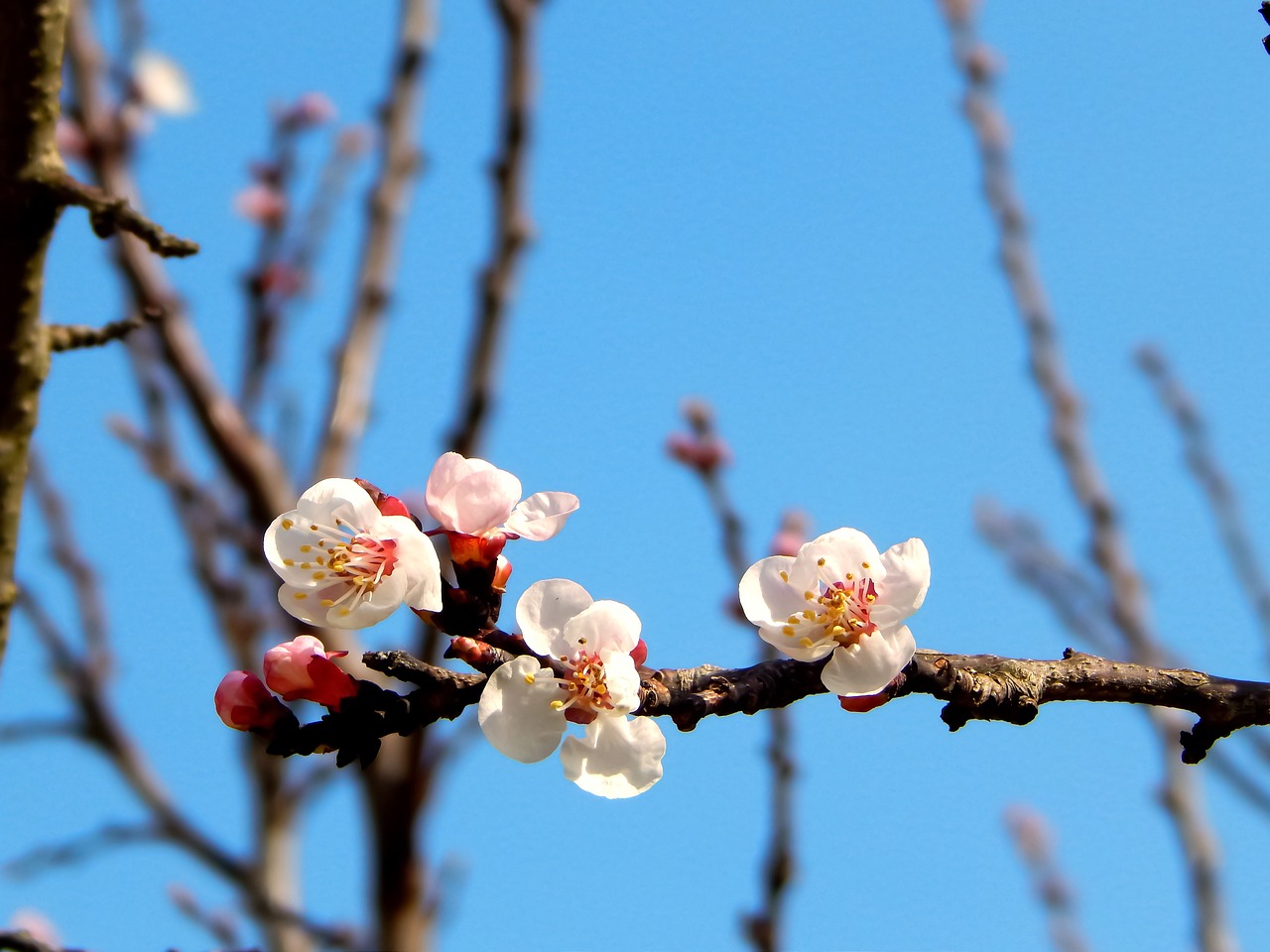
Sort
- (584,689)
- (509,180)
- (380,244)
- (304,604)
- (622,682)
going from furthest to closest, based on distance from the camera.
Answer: (380,244) < (509,180) < (304,604) < (584,689) < (622,682)

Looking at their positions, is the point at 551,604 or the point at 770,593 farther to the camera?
the point at 770,593

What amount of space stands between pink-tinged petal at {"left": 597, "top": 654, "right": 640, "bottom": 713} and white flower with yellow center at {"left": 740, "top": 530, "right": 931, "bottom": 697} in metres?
0.20

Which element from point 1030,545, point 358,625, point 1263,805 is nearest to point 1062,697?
point 358,625

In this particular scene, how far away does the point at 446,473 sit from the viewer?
1262mm

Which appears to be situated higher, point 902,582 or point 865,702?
point 902,582

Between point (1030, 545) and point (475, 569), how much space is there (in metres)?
4.51

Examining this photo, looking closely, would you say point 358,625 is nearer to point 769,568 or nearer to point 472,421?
point 769,568

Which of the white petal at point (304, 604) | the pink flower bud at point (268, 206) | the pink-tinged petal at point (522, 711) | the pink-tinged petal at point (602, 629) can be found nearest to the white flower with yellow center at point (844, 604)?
the pink-tinged petal at point (602, 629)

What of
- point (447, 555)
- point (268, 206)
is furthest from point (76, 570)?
point (447, 555)

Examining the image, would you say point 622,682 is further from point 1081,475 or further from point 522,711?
point 1081,475

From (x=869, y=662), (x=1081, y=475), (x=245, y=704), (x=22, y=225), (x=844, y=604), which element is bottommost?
(x=245, y=704)

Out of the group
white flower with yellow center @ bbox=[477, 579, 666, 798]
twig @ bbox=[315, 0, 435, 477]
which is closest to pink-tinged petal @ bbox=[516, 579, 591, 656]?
white flower with yellow center @ bbox=[477, 579, 666, 798]

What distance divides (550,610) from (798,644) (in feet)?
0.91

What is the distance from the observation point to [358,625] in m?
1.20
